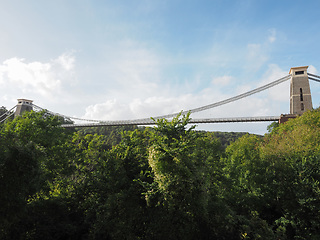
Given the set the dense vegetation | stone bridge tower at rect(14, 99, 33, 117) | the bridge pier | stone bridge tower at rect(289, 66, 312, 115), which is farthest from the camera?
stone bridge tower at rect(14, 99, 33, 117)

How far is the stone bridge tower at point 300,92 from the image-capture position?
38.6 m

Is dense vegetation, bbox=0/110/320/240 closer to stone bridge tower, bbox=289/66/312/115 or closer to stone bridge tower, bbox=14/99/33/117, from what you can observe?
stone bridge tower, bbox=289/66/312/115

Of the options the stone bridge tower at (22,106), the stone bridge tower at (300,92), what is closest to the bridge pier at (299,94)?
the stone bridge tower at (300,92)

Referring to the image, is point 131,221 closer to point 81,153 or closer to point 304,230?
point 81,153

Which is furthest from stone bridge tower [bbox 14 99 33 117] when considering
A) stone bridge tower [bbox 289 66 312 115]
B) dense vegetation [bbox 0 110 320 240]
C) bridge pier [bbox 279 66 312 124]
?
stone bridge tower [bbox 289 66 312 115]

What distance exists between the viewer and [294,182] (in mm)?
16859

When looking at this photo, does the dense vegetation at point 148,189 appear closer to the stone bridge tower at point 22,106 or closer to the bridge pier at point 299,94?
the bridge pier at point 299,94

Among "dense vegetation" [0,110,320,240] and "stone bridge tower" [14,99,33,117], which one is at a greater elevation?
"stone bridge tower" [14,99,33,117]

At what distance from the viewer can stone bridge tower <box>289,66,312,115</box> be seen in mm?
38625

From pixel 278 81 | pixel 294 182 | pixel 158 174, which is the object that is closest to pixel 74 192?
pixel 158 174

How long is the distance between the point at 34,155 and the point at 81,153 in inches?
272

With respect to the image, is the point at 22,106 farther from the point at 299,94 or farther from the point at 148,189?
the point at 299,94

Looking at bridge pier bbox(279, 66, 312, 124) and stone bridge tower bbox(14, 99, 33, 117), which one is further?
stone bridge tower bbox(14, 99, 33, 117)

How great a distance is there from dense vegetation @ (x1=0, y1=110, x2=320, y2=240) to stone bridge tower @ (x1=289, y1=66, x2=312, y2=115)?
72.3 feet
